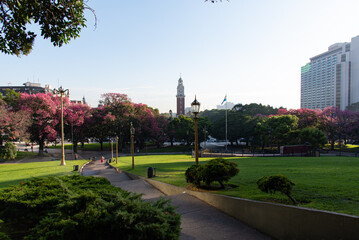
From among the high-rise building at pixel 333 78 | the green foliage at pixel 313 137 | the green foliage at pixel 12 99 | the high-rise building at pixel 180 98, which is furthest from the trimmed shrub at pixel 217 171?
the high-rise building at pixel 333 78

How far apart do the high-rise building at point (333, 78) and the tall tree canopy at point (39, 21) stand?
390ft

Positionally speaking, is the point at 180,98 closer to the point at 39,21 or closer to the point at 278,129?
the point at 278,129

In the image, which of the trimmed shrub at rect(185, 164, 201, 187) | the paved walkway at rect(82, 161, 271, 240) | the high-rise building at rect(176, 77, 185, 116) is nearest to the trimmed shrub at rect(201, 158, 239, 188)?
the trimmed shrub at rect(185, 164, 201, 187)

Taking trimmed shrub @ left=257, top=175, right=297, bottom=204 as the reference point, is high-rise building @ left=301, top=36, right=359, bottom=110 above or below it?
above

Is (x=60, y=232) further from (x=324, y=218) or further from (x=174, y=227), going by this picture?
(x=324, y=218)

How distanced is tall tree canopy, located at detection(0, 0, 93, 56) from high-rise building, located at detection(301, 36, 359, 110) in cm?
11889

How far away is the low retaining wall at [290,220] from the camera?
13.9 feet

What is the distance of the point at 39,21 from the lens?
646cm

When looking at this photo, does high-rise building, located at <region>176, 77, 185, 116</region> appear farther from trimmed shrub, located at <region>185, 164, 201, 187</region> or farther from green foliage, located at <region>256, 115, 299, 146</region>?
trimmed shrub, located at <region>185, 164, 201, 187</region>

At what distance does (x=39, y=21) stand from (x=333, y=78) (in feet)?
438

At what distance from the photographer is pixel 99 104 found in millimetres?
51469

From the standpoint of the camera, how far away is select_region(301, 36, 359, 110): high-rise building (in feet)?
329

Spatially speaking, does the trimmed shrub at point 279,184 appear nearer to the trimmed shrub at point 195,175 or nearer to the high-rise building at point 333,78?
the trimmed shrub at point 195,175

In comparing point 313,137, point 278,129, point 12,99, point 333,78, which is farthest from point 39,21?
point 333,78
